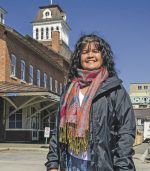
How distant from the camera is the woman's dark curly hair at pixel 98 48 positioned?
3.73 meters

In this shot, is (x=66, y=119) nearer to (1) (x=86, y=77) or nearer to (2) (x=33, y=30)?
(1) (x=86, y=77)

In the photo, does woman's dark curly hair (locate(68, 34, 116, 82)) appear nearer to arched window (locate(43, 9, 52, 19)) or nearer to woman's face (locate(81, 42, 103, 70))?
woman's face (locate(81, 42, 103, 70))

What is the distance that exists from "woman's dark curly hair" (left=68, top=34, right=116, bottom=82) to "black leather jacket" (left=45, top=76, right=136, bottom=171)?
7.0 inches

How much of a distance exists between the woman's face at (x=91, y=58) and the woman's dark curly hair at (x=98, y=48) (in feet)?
0.09

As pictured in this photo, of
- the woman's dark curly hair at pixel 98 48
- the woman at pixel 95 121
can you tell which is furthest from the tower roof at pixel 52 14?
the woman at pixel 95 121

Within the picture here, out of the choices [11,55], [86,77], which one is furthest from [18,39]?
[86,77]

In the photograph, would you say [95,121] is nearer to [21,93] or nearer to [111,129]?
[111,129]

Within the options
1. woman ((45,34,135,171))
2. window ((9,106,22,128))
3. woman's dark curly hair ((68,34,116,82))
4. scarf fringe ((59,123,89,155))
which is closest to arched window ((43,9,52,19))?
window ((9,106,22,128))

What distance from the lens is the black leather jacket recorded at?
3338 mm

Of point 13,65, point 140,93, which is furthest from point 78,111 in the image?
point 140,93

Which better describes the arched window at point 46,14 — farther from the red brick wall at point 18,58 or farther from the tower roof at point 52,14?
the red brick wall at point 18,58

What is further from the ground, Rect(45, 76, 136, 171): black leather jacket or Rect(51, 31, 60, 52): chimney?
Rect(51, 31, 60, 52): chimney

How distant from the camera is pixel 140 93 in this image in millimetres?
150750

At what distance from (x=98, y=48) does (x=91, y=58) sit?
0.10 meters
